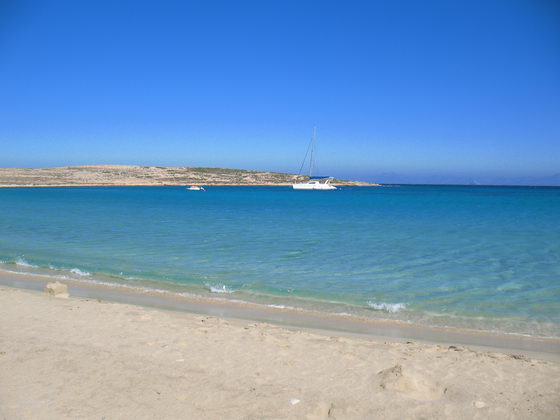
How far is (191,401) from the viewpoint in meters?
4.40

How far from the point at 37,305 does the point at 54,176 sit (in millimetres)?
124471

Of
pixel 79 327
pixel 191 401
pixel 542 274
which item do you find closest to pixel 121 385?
pixel 191 401

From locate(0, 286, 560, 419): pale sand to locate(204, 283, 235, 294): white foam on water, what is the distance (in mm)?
2690

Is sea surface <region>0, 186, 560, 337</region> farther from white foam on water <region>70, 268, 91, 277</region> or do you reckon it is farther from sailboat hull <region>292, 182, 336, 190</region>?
sailboat hull <region>292, 182, 336, 190</region>

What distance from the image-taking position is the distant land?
108 meters

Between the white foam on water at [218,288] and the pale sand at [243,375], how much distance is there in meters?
2.69

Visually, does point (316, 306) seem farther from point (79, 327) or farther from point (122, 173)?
point (122, 173)

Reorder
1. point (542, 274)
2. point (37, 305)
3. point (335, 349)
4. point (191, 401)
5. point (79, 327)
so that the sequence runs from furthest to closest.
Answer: point (542, 274) < point (37, 305) < point (79, 327) < point (335, 349) < point (191, 401)

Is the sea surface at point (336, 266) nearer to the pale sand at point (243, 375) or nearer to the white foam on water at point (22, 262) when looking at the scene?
the white foam on water at point (22, 262)

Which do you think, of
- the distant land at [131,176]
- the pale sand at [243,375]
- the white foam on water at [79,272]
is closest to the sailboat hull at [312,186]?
the distant land at [131,176]

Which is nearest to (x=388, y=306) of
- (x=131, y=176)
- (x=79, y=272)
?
(x=79, y=272)

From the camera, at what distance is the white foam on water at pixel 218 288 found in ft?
32.2

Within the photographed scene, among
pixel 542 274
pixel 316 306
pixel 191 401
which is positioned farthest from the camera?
pixel 542 274

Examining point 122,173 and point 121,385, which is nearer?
point 121,385
